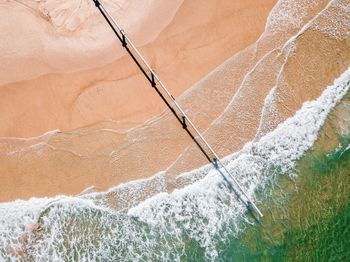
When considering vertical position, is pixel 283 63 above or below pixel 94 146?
below

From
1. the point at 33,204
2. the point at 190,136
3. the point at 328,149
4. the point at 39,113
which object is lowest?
the point at 328,149

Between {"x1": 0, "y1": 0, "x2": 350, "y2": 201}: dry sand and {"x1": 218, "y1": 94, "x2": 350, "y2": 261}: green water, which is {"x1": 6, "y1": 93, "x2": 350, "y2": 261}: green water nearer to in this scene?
{"x1": 218, "y1": 94, "x2": 350, "y2": 261}: green water

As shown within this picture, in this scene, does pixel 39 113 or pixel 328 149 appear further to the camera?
pixel 328 149

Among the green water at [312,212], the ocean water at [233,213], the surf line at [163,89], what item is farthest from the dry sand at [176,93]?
the green water at [312,212]

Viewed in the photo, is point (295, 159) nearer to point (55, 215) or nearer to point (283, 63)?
point (283, 63)

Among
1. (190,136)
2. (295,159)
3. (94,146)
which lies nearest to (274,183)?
(295,159)
